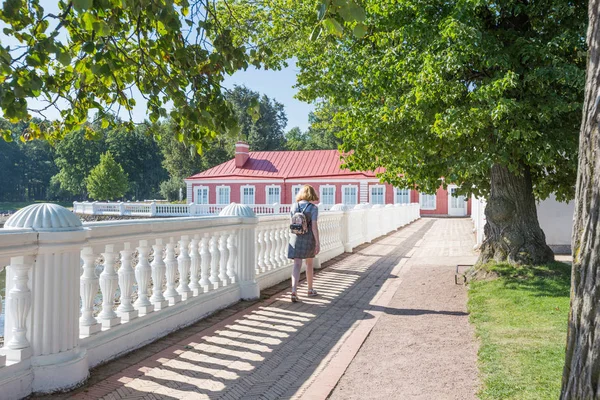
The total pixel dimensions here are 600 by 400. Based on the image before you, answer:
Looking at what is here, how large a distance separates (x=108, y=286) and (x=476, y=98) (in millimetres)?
5422

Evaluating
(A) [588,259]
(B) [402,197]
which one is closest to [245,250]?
(A) [588,259]

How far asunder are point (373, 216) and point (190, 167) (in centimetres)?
4626

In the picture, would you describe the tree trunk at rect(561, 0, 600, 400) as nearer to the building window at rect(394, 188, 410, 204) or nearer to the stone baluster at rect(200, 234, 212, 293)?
the stone baluster at rect(200, 234, 212, 293)

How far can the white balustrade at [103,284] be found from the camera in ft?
10.8

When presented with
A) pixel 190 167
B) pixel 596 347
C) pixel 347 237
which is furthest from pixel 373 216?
pixel 190 167

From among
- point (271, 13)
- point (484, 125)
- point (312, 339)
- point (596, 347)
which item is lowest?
point (312, 339)

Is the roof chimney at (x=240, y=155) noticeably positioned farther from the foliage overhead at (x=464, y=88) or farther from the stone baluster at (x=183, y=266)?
the stone baluster at (x=183, y=266)

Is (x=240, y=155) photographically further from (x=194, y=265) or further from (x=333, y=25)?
(x=333, y=25)

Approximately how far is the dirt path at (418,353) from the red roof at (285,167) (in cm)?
3402

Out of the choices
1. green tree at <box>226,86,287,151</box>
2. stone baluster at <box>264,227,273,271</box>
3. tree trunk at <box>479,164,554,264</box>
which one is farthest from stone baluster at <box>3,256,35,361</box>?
green tree at <box>226,86,287,151</box>

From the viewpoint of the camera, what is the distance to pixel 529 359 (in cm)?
412

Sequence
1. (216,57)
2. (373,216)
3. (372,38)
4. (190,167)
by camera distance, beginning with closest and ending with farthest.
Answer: (216,57) → (372,38) → (373,216) → (190,167)

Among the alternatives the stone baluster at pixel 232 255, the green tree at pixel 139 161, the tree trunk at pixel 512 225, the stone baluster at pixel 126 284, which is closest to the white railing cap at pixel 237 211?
the stone baluster at pixel 232 255

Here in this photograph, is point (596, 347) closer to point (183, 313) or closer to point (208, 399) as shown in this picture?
point (208, 399)
